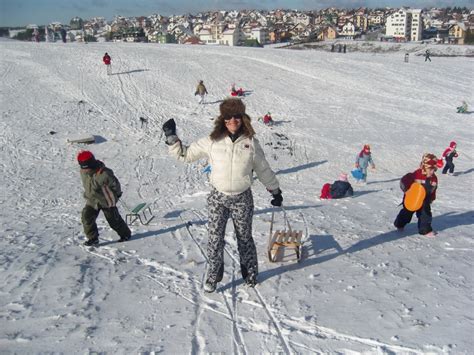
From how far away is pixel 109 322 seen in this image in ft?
14.8

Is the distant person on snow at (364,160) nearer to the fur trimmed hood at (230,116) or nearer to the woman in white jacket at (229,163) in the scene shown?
the woman in white jacket at (229,163)

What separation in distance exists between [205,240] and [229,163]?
2888 mm

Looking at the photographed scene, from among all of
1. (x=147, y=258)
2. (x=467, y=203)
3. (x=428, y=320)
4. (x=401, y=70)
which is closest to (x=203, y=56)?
(x=401, y=70)

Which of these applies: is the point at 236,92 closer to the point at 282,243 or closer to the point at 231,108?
the point at 282,243

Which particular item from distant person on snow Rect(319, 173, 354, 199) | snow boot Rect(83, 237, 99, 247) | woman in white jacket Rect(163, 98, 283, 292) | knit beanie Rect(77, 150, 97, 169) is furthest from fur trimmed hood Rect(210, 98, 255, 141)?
distant person on snow Rect(319, 173, 354, 199)

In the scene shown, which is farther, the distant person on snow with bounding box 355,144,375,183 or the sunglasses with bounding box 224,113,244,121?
the distant person on snow with bounding box 355,144,375,183

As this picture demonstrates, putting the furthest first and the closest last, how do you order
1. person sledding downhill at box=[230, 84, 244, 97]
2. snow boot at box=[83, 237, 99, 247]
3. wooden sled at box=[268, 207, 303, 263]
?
1. person sledding downhill at box=[230, 84, 244, 97]
2. snow boot at box=[83, 237, 99, 247]
3. wooden sled at box=[268, 207, 303, 263]

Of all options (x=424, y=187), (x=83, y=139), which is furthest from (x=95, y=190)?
(x=83, y=139)

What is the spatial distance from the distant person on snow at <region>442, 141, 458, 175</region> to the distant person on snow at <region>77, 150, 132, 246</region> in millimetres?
11338

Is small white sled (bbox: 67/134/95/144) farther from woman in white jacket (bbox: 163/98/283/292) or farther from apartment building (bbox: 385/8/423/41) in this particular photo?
apartment building (bbox: 385/8/423/41)

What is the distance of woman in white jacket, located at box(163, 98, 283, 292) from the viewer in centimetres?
445

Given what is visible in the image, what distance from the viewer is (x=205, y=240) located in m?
7.08

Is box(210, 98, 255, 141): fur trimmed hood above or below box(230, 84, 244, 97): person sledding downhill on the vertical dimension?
above

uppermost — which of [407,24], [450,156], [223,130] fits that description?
[407,24]
